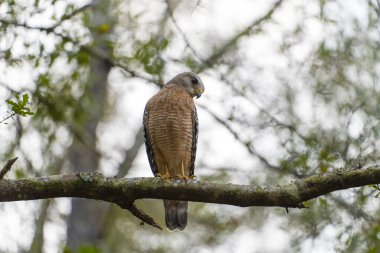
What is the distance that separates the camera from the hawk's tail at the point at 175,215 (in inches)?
320

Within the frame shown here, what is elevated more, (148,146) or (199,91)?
(199,91)

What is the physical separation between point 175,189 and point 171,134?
311 centimetres

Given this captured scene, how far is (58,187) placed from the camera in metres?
5.29

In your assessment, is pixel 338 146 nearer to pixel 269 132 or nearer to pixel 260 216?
pixel 269 132

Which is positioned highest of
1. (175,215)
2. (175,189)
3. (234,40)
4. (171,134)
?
(234,40)

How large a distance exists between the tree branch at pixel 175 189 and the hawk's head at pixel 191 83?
399cm

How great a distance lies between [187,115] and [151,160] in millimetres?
781

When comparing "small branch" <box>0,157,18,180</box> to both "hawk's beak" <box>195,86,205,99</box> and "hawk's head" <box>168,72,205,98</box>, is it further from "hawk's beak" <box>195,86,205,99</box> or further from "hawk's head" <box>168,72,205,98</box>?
"hawk's beak" <box>195,86,205,99</box>

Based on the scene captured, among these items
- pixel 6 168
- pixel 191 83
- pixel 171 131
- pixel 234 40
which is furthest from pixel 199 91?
pixel 6 168

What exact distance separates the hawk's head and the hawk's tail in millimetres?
1824

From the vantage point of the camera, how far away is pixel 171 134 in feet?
27.9

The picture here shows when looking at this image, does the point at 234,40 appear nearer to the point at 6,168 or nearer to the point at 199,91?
the point at 199,91

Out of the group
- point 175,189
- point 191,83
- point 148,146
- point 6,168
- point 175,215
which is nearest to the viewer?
point 6,168

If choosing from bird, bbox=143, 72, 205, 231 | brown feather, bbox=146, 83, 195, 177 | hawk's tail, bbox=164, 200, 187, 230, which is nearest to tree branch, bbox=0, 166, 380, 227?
hawk's tail, bbox=164, 200, 187, 230
